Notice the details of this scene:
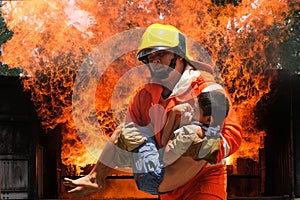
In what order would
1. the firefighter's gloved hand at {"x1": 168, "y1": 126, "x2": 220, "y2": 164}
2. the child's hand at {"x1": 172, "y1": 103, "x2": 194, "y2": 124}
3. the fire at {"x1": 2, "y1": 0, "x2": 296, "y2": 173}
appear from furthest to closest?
the fire at {"x1": 2, "y1": 0, "x2": 296, "y2": 173}
the child's hand at {"x1": 172, "y1": 103, "x2": 194, "y2": 124}
the firefighter's gloved hand at {"x1": 168, "y1": 126, "x2": 220, "y2": 164}

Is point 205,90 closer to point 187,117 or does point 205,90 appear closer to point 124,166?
point 187,117

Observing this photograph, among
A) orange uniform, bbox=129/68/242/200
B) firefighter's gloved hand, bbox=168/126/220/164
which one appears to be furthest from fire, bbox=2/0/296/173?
firefighter's gloved hand, bbox=168/126/220/164

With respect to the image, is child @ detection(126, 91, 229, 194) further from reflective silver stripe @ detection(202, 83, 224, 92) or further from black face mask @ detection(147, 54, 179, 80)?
black face mask @ detection(147, 54, 179, 80)

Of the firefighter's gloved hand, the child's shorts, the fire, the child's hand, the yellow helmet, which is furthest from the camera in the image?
the fire

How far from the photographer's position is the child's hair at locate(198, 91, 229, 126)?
2875 mm

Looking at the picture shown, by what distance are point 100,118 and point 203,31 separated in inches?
85.4

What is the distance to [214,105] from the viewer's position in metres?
2.88

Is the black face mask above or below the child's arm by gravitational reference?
above

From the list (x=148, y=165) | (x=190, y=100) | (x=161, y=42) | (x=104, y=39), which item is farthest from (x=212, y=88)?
(x=104, y=39)

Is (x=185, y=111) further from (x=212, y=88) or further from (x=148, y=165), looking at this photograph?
(x=148, y=165)

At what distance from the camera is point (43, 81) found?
9039 mm

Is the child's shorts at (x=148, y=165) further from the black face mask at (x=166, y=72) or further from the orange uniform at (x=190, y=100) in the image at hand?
the black face mask at (x=166, y=72)

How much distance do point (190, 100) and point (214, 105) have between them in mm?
200

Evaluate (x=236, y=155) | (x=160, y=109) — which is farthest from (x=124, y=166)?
(x=236, y=155)
